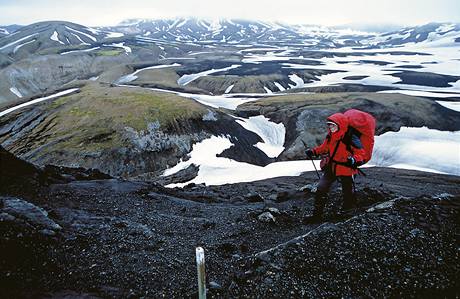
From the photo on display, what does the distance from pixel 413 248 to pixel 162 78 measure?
386ft

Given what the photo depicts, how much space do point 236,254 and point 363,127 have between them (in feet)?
14.7

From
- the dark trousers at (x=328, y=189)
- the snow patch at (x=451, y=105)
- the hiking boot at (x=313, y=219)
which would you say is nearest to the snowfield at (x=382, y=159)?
the snow patch at (x=451, y=105)

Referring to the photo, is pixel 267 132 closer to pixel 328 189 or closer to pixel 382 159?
pixel 382 159

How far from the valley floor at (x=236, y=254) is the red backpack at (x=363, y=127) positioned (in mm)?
1689

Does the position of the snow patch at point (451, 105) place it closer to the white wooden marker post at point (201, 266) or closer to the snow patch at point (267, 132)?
the snow patch at point (267, 132)

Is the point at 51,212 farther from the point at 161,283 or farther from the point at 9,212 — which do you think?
the point at 161,283

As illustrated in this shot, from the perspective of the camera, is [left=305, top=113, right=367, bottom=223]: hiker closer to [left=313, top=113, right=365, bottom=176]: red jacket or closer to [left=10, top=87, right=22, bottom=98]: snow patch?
[left=313, top=113, right=365, bottom=176]: red jacket

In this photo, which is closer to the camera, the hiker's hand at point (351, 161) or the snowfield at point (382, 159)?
the hiker's hand at point (351, 161)

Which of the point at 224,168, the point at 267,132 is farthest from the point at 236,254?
the point at 267,132

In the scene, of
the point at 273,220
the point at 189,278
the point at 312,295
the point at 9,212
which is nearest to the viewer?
the point at 312,295

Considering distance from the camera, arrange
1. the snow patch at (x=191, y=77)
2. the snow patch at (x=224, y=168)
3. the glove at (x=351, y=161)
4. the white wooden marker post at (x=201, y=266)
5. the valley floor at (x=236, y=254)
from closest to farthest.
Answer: the white wooden marker post at (x=201, y=266) → the valley floor at (x=236, y=254) → the glove at (x=351, y=161) → the snow patch at (x=224, y=168) → the snow patch at (x=191, y=77)

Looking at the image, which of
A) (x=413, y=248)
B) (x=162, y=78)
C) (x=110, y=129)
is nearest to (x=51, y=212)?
(x=413, y=248)

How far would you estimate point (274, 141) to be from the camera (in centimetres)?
5588

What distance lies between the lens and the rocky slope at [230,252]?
6812 mm
